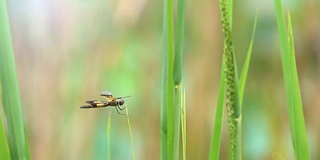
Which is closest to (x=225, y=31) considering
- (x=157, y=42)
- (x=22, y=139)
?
(x=22, y=139)

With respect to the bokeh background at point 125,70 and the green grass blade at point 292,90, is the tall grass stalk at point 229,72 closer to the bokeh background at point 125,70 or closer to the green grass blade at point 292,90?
the green grass blade at point 292,90

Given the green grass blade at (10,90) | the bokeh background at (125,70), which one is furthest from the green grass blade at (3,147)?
the bokeh background at (125,70)

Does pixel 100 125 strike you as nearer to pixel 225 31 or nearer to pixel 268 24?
pixel 268 24

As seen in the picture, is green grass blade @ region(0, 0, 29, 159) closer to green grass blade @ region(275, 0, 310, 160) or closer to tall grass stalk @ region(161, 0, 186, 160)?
tall grass stalk @ region(161, 0, 186, 160)

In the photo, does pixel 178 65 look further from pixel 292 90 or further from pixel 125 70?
pixel 125 70

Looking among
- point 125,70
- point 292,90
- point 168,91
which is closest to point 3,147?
point 168,91

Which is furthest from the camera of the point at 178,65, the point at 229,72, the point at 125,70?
the point at 125,70
